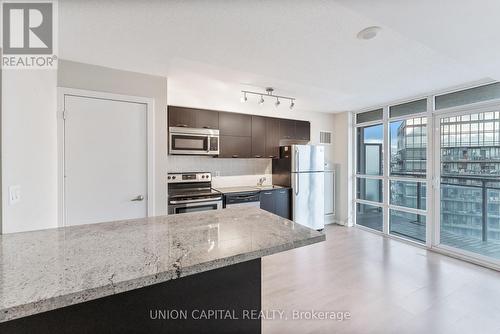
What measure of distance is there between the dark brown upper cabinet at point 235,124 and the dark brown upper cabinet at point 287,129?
0.72 metres

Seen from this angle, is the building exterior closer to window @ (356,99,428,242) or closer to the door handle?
window @ (356,99,428,242)

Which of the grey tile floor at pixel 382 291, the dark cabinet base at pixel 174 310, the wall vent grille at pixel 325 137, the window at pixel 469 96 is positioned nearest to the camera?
the dark cabinet base at pixel 174 310

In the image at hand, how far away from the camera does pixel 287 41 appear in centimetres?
205

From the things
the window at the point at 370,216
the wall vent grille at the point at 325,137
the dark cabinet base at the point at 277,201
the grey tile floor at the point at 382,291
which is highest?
the wall vent grille at the point at 325,137

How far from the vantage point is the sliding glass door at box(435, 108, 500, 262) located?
312 centimetres

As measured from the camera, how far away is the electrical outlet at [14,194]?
4.89ft

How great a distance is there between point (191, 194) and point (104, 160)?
130 cm

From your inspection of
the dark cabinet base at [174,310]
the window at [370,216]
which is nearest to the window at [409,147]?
the window at [370,216]

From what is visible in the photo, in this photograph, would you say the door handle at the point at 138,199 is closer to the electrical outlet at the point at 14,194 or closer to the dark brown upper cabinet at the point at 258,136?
the electrical outlet at the point at 14,194

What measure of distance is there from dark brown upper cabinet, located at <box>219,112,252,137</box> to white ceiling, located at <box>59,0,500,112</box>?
0.80 m

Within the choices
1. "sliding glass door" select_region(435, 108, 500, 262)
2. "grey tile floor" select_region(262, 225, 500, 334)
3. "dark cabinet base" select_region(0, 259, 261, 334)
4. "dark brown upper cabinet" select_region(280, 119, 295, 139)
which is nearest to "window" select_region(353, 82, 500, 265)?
"sliding glass door" select_region(435, 108, 500, 262)

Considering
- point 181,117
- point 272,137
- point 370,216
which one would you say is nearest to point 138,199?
point 181,117

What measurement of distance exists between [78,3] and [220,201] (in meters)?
2.77

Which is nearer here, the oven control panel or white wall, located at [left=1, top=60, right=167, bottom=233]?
white wall, located at [left=1, top=60, right=167, bottom=233]
